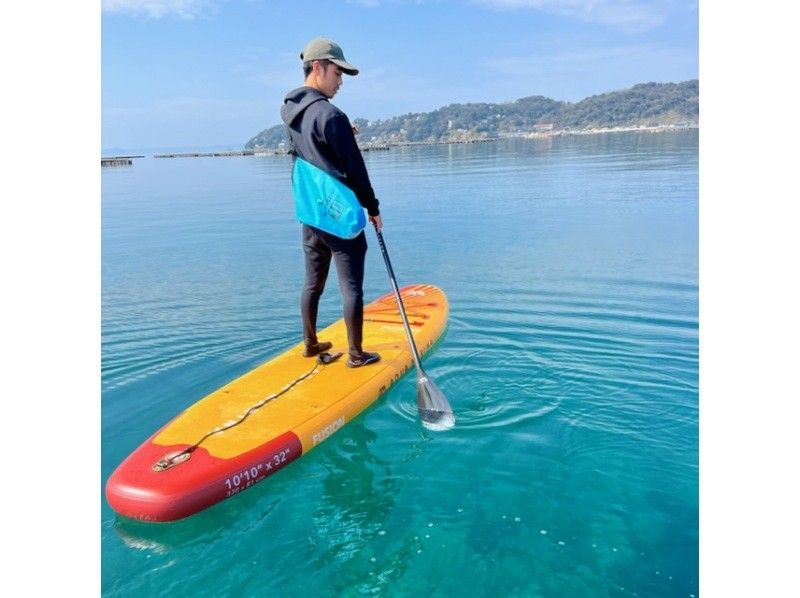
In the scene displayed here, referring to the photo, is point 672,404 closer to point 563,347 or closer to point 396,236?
point 563,347

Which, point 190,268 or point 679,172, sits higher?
point 679,172

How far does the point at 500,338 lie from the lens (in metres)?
6.08

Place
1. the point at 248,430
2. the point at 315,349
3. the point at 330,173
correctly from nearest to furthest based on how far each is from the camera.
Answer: the point at 248,430, the point at 330,173, the point at 315,349

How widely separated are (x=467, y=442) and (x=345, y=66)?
113 inches

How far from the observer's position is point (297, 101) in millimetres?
4512

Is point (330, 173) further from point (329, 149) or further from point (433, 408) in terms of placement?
point (433, 408)

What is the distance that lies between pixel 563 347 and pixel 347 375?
2159 mm

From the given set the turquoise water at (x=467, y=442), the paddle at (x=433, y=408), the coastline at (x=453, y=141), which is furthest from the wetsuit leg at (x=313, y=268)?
the coastline at (x=453, y=141)

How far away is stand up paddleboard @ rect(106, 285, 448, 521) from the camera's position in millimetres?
3414

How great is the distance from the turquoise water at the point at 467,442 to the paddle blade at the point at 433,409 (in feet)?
0.29

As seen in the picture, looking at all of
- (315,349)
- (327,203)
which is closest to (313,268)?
(327,203)

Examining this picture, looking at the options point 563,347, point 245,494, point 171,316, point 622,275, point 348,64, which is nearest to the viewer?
point 245,494

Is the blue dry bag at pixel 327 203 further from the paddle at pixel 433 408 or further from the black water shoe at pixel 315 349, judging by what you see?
the paddle at pixel 433 408

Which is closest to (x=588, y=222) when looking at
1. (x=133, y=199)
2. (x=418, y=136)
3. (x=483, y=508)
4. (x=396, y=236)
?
(x=396, y=236)
